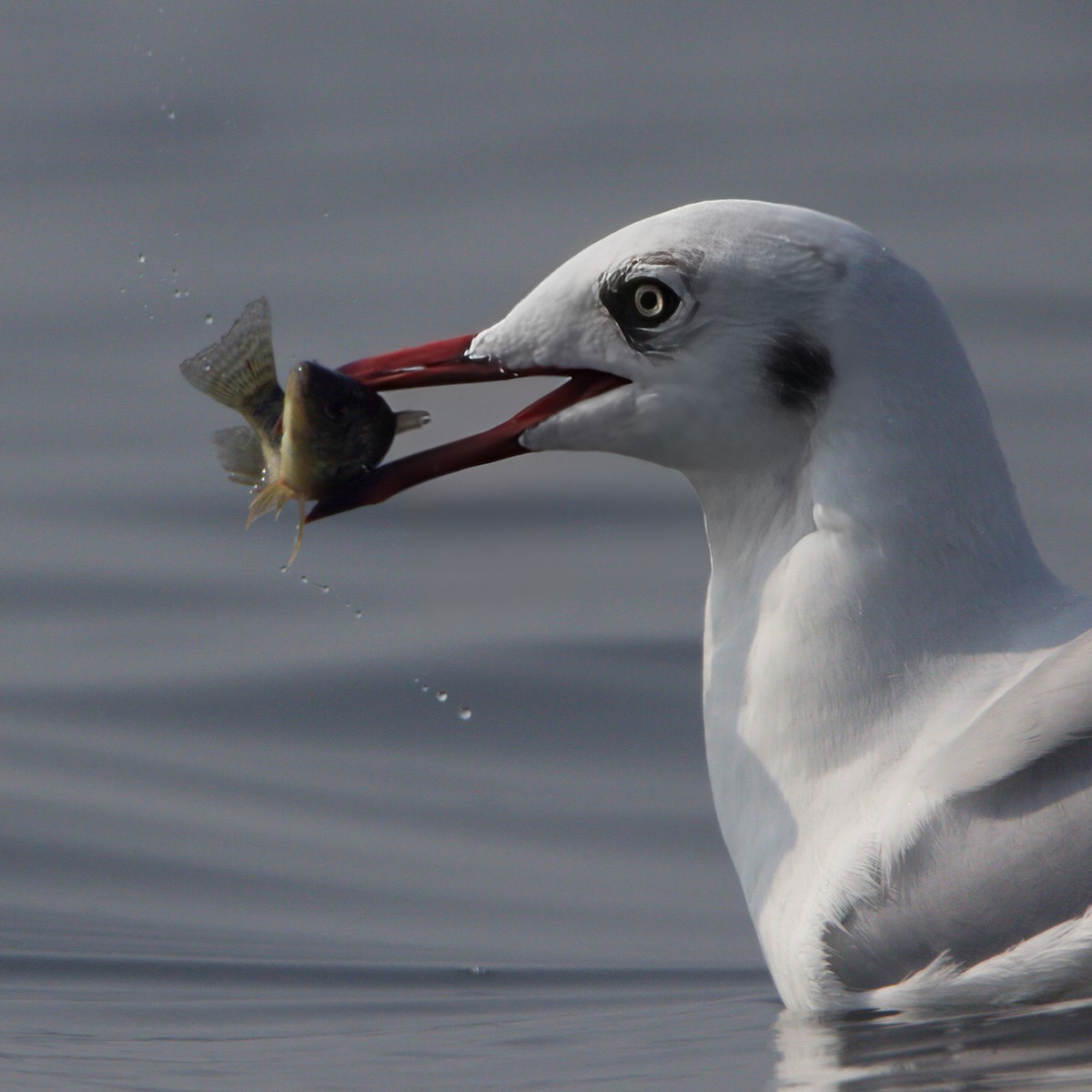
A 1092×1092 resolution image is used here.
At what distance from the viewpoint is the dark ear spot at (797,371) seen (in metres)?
3.83

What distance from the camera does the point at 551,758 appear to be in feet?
20.4

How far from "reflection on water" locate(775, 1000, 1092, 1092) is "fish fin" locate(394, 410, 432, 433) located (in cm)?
127

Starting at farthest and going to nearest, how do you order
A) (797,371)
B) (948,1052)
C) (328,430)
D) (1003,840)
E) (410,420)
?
1. (410,420)
2. (328,430)
3. (797,371)
4. (1003,840)
5. (948,1052)

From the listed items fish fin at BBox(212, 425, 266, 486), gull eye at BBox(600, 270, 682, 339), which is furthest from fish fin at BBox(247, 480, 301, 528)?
gull eye at BBox(600, 270, 682, 339)

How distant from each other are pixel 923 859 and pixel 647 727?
8.77ft

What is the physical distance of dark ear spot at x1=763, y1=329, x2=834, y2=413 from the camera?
12.6ft

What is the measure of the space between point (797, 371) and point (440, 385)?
0.66 m

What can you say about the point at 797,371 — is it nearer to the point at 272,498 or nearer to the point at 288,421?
the point at 288,421

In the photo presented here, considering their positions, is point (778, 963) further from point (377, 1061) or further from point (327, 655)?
point (327, 655)

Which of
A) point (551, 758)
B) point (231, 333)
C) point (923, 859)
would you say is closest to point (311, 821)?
point (551, 758)

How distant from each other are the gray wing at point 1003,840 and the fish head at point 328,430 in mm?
1149

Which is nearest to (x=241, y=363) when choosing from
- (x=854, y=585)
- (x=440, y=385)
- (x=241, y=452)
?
(x=241, y=452)

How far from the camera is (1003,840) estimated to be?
12.0 feet

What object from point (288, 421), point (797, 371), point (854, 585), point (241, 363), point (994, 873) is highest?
point (241, 363)
